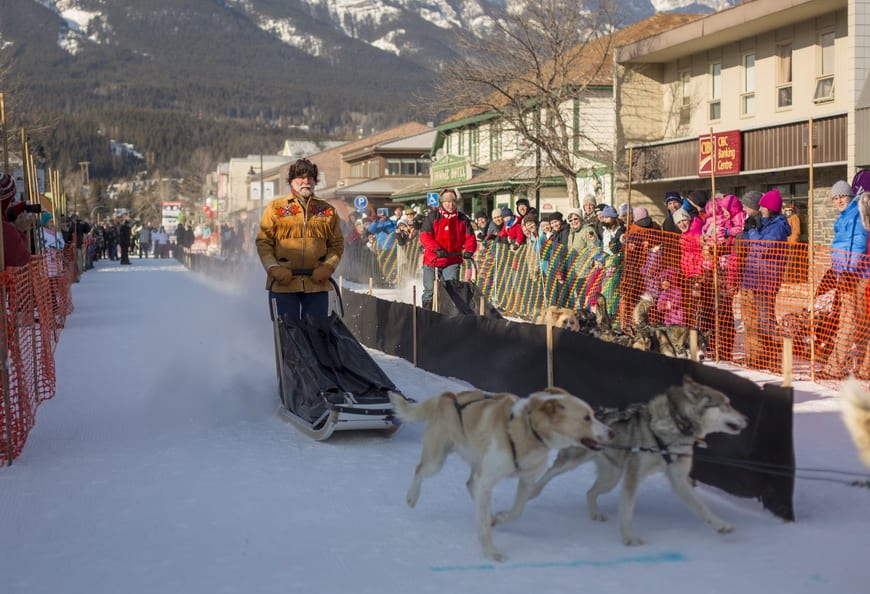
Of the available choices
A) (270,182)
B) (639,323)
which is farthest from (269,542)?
(270,182)

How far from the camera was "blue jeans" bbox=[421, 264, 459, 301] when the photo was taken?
43.3 ft

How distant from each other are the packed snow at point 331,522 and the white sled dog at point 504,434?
9.5 inches

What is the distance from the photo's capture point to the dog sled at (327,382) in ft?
24.5

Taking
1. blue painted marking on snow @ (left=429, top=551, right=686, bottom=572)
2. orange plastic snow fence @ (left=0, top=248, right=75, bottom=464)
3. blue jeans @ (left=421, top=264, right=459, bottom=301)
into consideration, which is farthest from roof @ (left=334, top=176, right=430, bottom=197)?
blue painted marking on snow @ (left=429, top=551, right=686, bottom=572)

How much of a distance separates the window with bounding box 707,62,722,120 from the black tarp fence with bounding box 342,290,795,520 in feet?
51.5

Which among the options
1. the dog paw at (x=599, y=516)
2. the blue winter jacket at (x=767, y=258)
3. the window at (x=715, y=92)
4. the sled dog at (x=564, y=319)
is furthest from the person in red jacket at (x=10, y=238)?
the window at (x=715, y=92)

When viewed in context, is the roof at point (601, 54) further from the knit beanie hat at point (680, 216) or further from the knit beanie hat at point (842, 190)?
the knit beanie hat at point (842, 190)

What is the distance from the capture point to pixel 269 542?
17.0 ft

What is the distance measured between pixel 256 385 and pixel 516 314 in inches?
270

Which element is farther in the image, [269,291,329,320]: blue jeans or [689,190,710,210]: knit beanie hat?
[689,190,710,210]: knit beanie hat

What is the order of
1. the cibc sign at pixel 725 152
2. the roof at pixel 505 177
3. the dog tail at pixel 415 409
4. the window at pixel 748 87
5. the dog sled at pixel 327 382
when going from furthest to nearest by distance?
the roof at pixel 505 177 < the window at pixel 748 87 < the cibc sign at pixel 725 152 < the dog sled at pixel 327 382 < the dog tail at pixel 415 409

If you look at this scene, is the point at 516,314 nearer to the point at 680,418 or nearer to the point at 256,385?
the point at 256,385

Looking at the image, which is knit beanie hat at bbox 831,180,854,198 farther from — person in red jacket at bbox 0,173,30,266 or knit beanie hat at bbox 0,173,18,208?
knit beanie hat at bbox 0,173,18,208

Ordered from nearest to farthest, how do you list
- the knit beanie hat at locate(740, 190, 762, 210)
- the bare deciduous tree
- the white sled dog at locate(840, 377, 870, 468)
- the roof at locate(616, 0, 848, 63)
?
the white sled dog at locate(840, 377, 870, 468), the knit beanie hat at locate(740, 190, 762, 210), the roof at locate(616, 0, 848, 63), the bare deciduous tree
